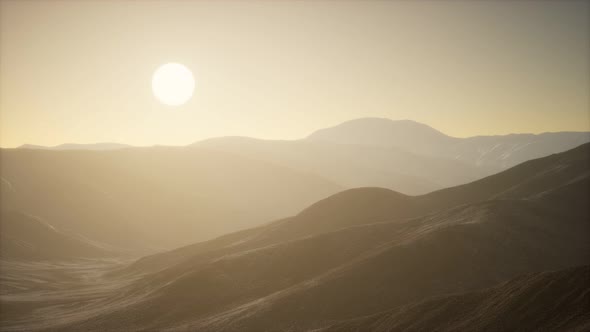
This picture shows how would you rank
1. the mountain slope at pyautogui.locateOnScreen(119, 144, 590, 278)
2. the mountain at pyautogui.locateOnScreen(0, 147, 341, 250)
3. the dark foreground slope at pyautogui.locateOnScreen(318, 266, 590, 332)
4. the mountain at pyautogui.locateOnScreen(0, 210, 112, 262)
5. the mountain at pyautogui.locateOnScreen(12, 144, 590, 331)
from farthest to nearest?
1. the mountain at pyautogui.locateOnScreen(0, 147, 341, 250)
2. the mountain at pyautogui.locateOnScreen(0, 210, 112, 262)
3. the mountain slope at pyautogui.locateOnScreen(119, 144, 590, 278)
4. the mountain at pyautogui.locateOnScreen(12, 144, 590, 331)
5. the dark foreground slope at pyautogui.locateOnScreen(318, 266, 590, 332)

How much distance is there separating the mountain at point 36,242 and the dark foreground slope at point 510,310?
341 ft

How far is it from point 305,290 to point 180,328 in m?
14.0

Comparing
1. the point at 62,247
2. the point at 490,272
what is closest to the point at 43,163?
the point at 62,247

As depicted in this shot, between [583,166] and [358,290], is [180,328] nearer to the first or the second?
[358,290]

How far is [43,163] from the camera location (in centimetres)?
16275

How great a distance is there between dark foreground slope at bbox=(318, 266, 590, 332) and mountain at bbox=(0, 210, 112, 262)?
341 feet

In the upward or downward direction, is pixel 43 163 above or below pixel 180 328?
above

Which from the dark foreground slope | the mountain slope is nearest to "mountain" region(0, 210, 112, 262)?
the mountain slope

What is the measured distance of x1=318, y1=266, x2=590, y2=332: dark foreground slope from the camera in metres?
25.8

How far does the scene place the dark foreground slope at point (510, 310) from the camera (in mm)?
25844

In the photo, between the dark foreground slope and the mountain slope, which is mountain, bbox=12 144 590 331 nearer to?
the mountain slope

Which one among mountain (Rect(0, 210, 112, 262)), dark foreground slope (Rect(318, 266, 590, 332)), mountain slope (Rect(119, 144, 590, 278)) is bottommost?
dark foreground slope (Rect(318, 266, 590, 332))

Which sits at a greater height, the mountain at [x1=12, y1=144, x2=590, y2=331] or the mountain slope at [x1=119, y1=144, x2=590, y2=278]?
the mountain slope at [x1=119, y1=144, x2=590, y2=278]

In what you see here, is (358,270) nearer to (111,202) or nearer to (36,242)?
(36,242)
